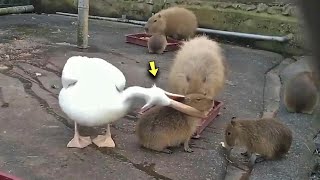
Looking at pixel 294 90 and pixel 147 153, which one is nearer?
pixel 147 153

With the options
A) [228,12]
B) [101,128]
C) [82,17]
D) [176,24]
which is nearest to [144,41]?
[176,24]

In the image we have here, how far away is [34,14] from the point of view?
834 centimetres

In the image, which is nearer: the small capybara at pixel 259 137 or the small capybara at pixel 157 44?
the small capybara at pixel 259 137

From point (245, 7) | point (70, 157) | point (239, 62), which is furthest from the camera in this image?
point (245, 7)

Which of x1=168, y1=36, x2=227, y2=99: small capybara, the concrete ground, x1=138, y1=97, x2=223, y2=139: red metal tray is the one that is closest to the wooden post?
the concrete ground

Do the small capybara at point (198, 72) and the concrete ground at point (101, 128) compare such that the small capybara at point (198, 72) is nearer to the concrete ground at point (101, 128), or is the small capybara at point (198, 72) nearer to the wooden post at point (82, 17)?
the concrete ground at point (101, 128)

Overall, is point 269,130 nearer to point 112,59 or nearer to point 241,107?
point 241,107

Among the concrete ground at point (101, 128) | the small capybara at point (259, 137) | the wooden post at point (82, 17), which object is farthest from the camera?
the wooden post at point (82, 17)

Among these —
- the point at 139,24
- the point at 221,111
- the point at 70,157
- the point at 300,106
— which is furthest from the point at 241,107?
the point at 139,24

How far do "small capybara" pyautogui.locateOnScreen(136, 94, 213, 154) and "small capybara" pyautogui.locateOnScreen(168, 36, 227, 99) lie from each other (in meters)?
0.29

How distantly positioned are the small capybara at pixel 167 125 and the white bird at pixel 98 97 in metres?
0.07

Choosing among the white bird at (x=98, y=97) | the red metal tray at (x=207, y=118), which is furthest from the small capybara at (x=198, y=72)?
the white bird at (x=98, y=97)

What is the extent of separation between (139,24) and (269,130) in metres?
5.27

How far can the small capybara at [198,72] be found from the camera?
3254 millimetres
